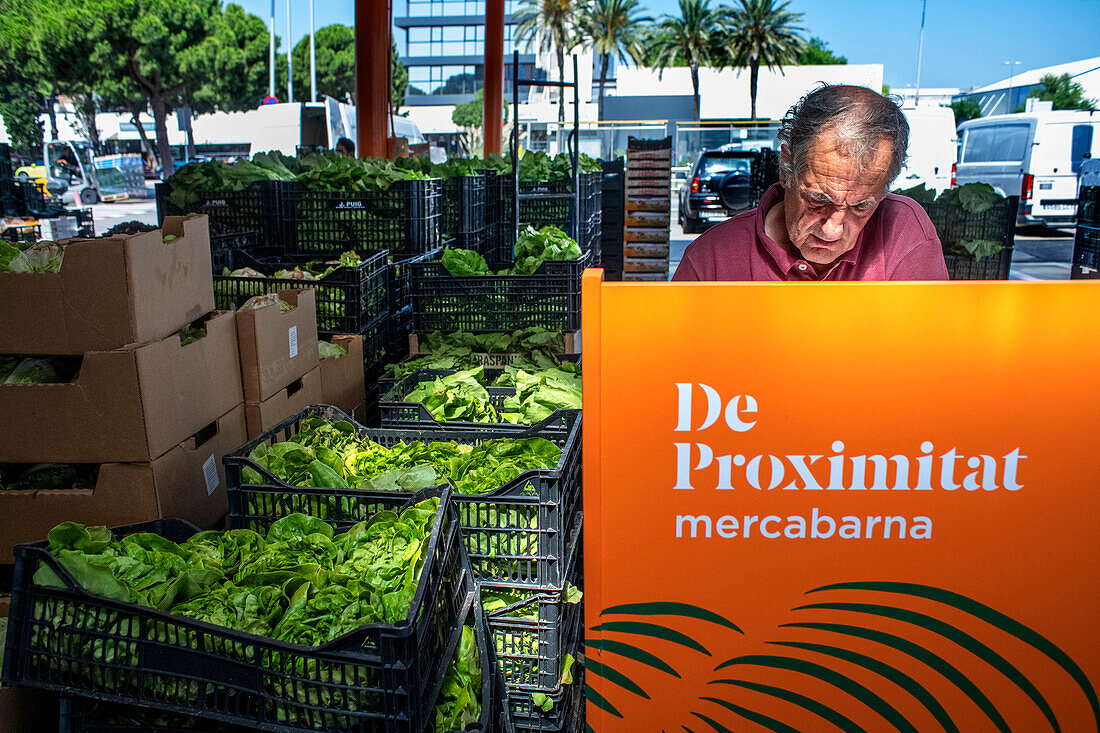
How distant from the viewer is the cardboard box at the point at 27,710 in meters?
2.00

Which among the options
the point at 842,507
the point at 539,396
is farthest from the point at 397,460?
the point at 842,507

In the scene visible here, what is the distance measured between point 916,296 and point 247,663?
5.03ft

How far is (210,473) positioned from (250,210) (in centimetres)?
370

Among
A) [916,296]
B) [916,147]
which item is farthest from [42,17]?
[916,296]

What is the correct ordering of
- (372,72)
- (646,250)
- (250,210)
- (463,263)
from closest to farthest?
(463,263) → (250,210) → (372,72) → (646,250)

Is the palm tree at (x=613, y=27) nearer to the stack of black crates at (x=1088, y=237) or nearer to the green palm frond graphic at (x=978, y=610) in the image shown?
the stack of black crates at (x=1088, y=237)

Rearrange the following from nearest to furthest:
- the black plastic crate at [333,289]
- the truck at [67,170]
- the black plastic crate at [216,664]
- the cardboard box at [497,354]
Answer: the black plastic crate at [216,664], the black plastic crate at [333,289], the cardboard box at [497,354], the truck at [67,170]

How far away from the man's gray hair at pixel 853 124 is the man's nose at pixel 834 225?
0.14 meters

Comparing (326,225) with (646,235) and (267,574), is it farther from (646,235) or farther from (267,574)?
(646,235)

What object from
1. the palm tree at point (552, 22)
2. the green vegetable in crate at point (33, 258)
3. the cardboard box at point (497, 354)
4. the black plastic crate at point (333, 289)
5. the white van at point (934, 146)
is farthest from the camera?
the palm tree at point (552, 22)

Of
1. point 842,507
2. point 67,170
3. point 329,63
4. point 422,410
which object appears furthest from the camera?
point 329,63

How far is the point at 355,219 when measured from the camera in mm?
6320

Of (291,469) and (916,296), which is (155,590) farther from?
(916,296)

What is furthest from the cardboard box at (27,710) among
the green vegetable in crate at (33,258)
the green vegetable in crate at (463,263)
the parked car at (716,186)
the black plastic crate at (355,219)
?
the parked car at (716,186)
